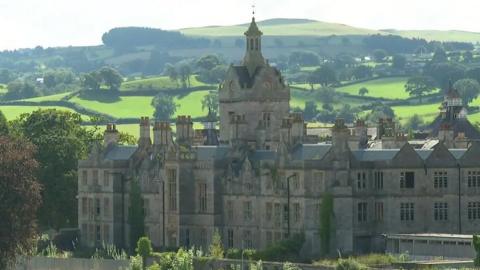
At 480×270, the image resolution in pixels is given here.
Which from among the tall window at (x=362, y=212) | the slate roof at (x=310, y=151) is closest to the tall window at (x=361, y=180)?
the tall window at (x=362, y=212)

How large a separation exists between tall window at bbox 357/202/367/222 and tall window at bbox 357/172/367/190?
2.75 feet

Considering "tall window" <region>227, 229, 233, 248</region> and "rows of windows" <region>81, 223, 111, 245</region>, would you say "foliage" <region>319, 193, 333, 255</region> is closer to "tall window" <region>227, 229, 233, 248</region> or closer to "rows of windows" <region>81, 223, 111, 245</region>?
"tall window" <region>227, 229, 233, 248</region>

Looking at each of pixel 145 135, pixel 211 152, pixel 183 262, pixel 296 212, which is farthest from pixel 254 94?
pixel 183 262

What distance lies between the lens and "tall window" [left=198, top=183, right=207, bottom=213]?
115562 mm

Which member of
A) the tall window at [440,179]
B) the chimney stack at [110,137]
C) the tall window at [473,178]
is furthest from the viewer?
the chimney stack at [110,137]

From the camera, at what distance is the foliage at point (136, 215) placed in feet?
395

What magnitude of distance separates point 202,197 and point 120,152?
9563mm

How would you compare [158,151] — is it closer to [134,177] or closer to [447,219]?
[134,177]

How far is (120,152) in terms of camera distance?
406ft

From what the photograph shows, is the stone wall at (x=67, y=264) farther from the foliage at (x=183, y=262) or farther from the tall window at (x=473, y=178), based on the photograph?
the tall window at (x=473, y=178)

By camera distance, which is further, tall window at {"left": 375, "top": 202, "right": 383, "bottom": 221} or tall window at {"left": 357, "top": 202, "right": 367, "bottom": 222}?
tall window at {"left": 375, "top": 202, "right": 383, "bottom": 221}

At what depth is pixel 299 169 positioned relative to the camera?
109m

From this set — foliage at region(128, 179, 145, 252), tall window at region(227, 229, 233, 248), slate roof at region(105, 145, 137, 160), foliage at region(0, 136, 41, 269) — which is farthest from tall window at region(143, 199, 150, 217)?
A: foliage at region(0, 136, 41, 269)

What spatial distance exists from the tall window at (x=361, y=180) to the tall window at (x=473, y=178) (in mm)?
5329
